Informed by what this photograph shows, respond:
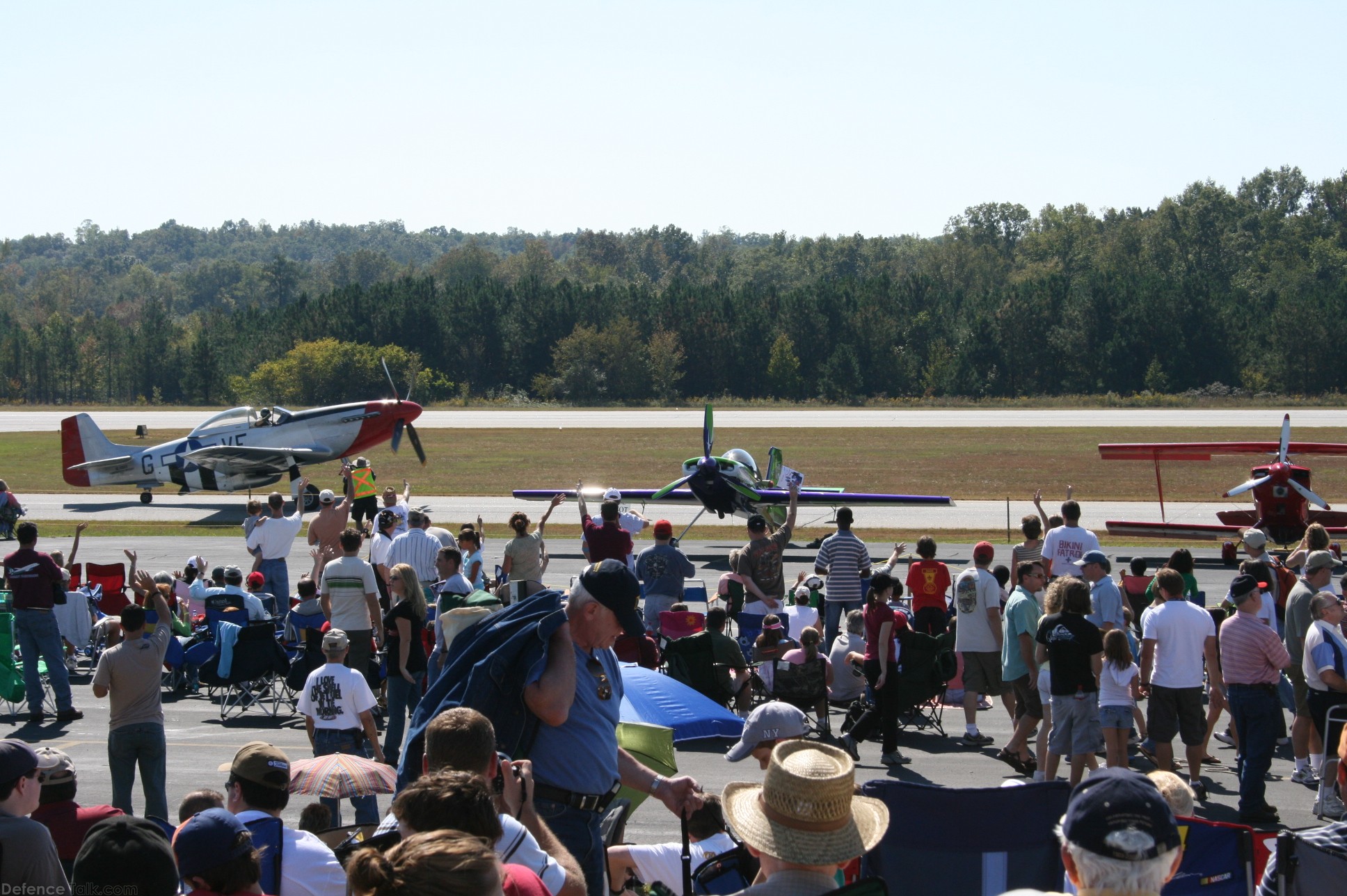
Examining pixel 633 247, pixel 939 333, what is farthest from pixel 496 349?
pixel 633 247

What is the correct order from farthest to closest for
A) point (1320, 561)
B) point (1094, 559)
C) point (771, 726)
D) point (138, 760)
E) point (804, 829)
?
point (1094, 559)
point (1320, 561)
point (138, 760)
point (771, 726)
point (804, 829)

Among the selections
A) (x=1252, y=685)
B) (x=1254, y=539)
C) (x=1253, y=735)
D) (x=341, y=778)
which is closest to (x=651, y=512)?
(x=1254, y=539)

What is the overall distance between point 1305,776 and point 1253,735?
954 millimetres

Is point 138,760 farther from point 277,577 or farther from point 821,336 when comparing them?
point 821,336

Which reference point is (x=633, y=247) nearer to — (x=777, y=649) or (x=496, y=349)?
(x=496, y=349)

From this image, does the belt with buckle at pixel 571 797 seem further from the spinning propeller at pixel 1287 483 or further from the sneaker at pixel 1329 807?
the spinning propeller at pixel 1287 483

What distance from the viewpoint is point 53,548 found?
845 inches

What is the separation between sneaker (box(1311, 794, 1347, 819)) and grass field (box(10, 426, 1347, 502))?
23142 millimetres

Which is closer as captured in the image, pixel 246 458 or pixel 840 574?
pixel 840 574

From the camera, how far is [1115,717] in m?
7.13

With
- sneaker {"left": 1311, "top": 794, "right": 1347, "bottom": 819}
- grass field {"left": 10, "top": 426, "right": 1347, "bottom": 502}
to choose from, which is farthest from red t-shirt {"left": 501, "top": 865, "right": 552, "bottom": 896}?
grass field {"left": 10, "top": 426, "right": 1347, "bottom": 502}

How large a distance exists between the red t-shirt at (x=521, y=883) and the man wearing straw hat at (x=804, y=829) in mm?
524

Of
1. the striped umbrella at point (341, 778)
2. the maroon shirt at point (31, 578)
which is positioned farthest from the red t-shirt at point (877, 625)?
the maroon shirt at point (31, 578)

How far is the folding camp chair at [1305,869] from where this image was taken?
4.03 m
